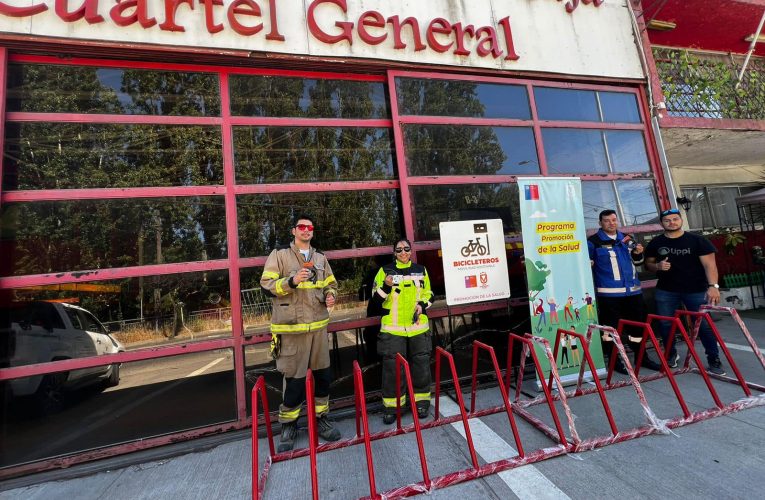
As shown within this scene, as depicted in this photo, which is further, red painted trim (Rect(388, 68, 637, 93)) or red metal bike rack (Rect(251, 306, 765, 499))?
red painted trim (Rect(388, 68, 637, 93))

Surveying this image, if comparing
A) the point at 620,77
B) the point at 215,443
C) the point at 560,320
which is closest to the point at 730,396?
the point at 560,320

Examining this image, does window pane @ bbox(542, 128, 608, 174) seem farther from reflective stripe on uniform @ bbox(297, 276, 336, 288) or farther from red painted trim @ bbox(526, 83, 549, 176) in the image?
reflective stripe on uniform @ bbox(297, 276, 336, 288)

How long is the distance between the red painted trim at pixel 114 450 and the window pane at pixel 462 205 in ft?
10.4

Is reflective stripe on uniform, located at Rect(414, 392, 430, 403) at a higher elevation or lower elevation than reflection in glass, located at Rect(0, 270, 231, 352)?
lower

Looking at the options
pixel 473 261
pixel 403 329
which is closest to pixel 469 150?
pixel 473 261

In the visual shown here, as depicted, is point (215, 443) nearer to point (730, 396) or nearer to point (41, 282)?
point (41, 282)

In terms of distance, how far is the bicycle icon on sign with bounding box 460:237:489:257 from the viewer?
3789 mm

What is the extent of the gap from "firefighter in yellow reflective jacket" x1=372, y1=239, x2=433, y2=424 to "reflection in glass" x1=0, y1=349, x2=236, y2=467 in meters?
1.75

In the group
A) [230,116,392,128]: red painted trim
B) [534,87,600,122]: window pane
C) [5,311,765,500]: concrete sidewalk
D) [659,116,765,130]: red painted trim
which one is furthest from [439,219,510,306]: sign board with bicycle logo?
[659,116,765,130]: red painted trim

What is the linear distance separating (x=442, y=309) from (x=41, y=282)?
4336 millimetres

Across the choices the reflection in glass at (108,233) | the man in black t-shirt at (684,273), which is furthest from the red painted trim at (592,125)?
the reflection in glass at (108,233)

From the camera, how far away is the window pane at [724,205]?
28.0ft

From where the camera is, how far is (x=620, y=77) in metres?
5.44

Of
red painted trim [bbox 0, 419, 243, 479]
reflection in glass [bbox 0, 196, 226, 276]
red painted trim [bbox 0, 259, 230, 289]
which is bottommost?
red painted trim [bbox 0, 419, 243, 479]
